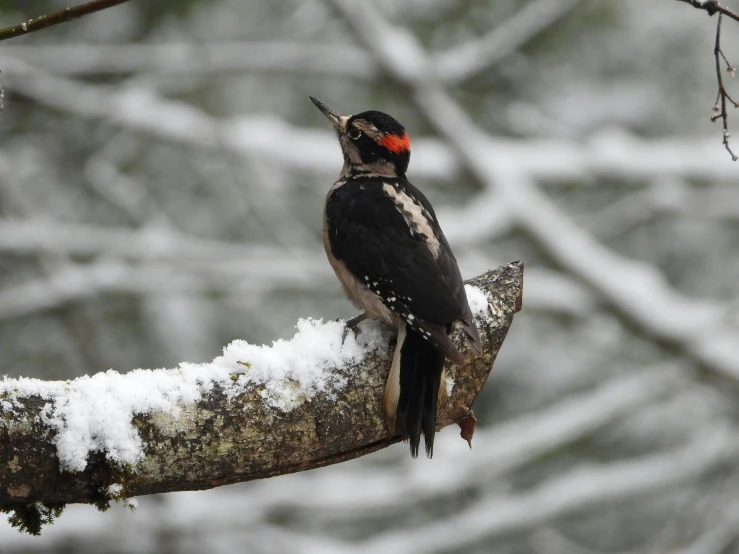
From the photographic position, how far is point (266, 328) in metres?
10.9

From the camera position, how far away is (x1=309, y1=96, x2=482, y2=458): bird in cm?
326

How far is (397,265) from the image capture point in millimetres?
3820

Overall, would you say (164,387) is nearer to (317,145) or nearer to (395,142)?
(395,142)

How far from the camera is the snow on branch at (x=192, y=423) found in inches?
104

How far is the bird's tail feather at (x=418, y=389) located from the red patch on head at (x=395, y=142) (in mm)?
1388

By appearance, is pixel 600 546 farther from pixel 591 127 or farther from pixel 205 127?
pixel 205 127

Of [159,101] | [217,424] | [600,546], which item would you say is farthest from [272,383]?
[600,546]

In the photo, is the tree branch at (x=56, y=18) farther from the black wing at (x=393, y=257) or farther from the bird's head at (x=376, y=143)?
the bird's head at (x=376, y=143)

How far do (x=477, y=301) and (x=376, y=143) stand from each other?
1349mm

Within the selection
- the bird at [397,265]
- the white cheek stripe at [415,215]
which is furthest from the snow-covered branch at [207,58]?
the white cheek stripe at [415,215]

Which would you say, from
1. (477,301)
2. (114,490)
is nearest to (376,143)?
(477,301)

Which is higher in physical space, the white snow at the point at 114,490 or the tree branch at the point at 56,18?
the tree branch at the point at 56,18

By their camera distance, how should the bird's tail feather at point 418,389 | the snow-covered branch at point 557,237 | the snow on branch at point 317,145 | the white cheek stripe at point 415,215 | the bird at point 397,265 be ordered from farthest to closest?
the snow on branch at point 317,145 < the snow-covered branch at point 557,237 < the white cheek stripe at point 415,215 < the bird at point 397,265 < the bird's tail feather at point 418,389

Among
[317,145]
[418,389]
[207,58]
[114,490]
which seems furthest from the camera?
[207,58]
